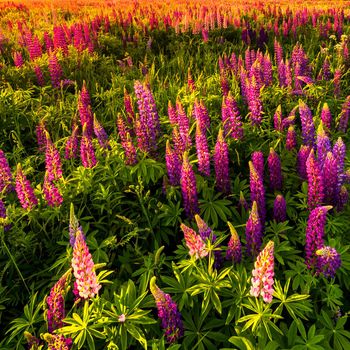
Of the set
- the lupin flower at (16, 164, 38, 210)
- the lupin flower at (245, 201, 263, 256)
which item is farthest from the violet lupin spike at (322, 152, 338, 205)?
the lupin flower at (16, 164, 38, 210)

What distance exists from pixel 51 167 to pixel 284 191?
1869 millimetres

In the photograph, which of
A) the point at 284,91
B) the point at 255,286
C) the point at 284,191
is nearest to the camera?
the point at 255,286

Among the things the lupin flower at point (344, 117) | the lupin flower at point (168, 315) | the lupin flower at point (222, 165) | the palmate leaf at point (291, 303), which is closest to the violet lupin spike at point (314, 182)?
the lupin flower at point (222, 165)

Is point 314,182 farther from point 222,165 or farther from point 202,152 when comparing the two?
point 202,152

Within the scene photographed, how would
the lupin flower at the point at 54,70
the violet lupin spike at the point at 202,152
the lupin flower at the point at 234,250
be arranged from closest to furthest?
the lupin flower at the point at 234,250 → the violet lupin spike at the point at 202,152 → the lupin flower at the point at 54,70

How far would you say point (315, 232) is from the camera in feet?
7.11

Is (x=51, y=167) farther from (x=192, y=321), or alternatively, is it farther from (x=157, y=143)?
(x=192, y=321)

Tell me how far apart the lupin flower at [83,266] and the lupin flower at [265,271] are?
77 cm

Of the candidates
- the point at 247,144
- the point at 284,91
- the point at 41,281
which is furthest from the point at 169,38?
the point at 41,281

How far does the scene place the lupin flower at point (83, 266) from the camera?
1.69m

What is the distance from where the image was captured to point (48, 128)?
4430 mm

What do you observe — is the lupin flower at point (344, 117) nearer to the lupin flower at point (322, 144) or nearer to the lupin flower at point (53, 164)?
the lupin flower at point (322, 144)

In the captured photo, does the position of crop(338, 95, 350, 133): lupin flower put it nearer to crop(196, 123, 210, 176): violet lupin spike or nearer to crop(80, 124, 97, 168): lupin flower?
crop(196, 123, 210, 176): violet lupin spike

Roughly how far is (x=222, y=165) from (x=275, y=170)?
414 millimetres
